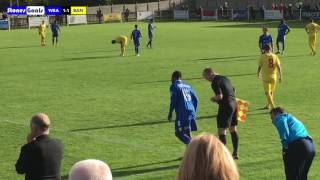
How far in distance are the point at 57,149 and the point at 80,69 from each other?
21780 millimetres

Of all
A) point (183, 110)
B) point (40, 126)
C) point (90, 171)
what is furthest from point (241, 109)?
point (90, 171)

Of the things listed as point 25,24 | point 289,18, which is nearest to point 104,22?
point 25,24

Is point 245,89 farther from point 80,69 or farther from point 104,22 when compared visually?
point 104,22

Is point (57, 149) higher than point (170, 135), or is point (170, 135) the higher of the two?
point (57, 149)

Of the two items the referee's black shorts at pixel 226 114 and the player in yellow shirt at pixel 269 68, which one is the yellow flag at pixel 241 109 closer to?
the referee's black shorts at pixel 226 114

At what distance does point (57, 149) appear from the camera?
767cm

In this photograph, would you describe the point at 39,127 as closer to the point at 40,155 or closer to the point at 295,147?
the point at 40,155

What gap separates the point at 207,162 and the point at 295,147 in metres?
5.40

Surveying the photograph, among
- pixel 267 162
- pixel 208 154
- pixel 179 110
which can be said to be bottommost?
pixel 267 162

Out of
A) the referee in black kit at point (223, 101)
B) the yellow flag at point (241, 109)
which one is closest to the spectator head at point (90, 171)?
the referee in black kit at point (223, 101)

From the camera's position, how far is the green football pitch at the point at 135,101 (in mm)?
12398

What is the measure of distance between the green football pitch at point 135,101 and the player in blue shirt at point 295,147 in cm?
157

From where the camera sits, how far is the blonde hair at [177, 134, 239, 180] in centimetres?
393

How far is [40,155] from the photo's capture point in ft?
24.7
